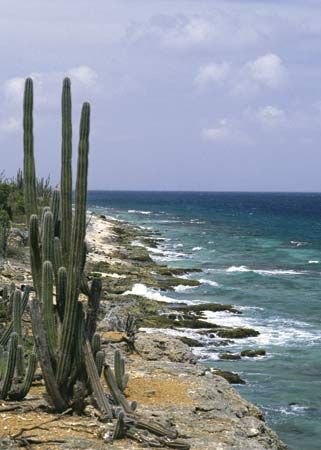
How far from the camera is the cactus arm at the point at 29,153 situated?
36.1 ft

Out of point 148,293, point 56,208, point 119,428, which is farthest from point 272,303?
point 119,428

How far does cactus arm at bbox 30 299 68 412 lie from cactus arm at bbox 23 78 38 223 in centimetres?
162

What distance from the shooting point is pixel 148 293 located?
35719mm

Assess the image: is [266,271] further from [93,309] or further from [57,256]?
[57,256]

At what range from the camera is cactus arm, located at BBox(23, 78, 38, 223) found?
434 inches

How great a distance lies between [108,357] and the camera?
15258mm

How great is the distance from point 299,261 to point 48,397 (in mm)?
45415

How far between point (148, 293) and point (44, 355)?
25.2 meters

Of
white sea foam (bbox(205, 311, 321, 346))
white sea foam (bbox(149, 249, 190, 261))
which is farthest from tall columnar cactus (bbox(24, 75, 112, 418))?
white sea foam (bbox(149, 249, 190, 261))

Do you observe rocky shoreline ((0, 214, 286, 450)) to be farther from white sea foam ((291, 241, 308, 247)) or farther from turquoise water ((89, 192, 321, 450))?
white sea foam ((291, 241, 308, 247))

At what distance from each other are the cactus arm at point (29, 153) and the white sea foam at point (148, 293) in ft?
74.3

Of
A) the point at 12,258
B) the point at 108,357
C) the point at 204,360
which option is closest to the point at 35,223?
the point at 108,357

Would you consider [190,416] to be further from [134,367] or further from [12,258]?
[12,258]

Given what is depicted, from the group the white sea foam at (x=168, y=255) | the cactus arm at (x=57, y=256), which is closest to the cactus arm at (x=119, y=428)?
the cactus arm at (x=57, y=256)
